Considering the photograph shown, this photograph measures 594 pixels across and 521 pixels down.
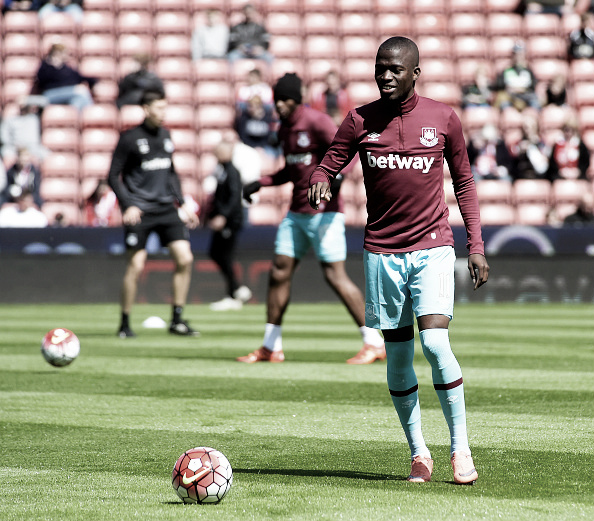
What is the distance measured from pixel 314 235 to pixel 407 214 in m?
4.32

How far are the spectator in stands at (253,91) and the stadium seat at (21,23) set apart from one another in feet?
15.7

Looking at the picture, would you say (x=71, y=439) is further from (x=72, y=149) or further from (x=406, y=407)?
(x=72, y=149)

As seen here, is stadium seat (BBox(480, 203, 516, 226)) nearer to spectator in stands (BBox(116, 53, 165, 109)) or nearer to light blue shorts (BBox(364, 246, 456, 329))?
spectator in stands (BBox(116, 53, 165, 109))

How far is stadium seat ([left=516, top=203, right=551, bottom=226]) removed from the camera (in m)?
19.7

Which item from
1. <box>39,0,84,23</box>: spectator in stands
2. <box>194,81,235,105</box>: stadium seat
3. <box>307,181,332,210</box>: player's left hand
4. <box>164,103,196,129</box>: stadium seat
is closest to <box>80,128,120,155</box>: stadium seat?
<box>164,103,196,129</box>: stadium seat

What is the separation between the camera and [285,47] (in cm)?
2217

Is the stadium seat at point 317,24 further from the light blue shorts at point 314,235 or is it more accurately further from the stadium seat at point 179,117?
the light blue shorts at point 314,235

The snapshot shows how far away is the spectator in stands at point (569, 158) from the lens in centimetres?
1952

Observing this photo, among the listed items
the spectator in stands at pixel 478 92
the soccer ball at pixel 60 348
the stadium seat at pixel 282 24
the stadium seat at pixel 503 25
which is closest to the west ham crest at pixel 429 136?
the soccer ball at pixel 60 348

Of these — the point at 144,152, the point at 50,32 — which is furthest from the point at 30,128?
the point at 144,152

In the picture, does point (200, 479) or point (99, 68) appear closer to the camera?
point (200, 479)

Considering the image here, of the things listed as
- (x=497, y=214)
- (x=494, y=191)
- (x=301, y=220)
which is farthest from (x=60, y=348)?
(x=494, y=191)

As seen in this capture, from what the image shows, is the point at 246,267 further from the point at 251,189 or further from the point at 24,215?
the point at 251,189

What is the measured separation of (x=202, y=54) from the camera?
21.5 m
